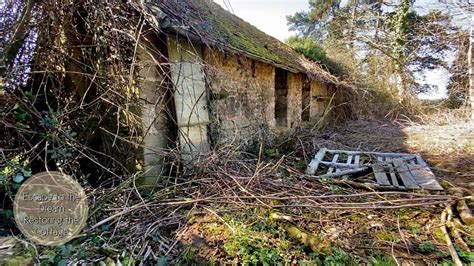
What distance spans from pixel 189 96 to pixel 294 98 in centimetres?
536

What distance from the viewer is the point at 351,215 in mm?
3285

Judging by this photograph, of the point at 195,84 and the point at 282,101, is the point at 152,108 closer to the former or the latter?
the point at 195,84

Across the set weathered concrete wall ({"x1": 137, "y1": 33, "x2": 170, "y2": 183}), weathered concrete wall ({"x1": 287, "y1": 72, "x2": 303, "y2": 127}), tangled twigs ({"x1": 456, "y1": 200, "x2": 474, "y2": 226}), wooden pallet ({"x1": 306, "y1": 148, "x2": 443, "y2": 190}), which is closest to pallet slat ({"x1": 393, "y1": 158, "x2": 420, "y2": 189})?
wooden pallet ({"x1": 306, "y1": 148, "x2": 443, "y2": 190})

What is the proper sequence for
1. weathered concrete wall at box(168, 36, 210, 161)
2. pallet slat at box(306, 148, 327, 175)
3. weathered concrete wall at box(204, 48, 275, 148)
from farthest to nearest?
1. weathered concrete wall at box(204, 48, 275, 148)
2. pallet slat at box(306, 148, 327, 175)
3. weathered concrete wall at box(168, 36, 210, 161)

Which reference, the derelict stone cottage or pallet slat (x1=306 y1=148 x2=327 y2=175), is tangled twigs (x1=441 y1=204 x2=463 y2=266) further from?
the derelict stone cottage

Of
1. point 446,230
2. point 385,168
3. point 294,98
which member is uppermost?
point 294,98

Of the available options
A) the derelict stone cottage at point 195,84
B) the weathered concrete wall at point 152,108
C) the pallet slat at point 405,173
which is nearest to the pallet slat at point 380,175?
the pallet slat at point 405,173

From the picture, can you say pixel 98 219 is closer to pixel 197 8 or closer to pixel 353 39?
pixel 197 8

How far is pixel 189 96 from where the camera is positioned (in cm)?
464

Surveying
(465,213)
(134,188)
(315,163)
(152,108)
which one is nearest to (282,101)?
(315,163)

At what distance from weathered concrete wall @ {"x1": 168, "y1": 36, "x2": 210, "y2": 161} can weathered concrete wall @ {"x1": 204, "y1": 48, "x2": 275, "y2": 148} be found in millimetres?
366

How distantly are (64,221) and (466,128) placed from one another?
1037 cm

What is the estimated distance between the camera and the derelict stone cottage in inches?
167

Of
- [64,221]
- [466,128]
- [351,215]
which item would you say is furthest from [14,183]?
[466,128]
